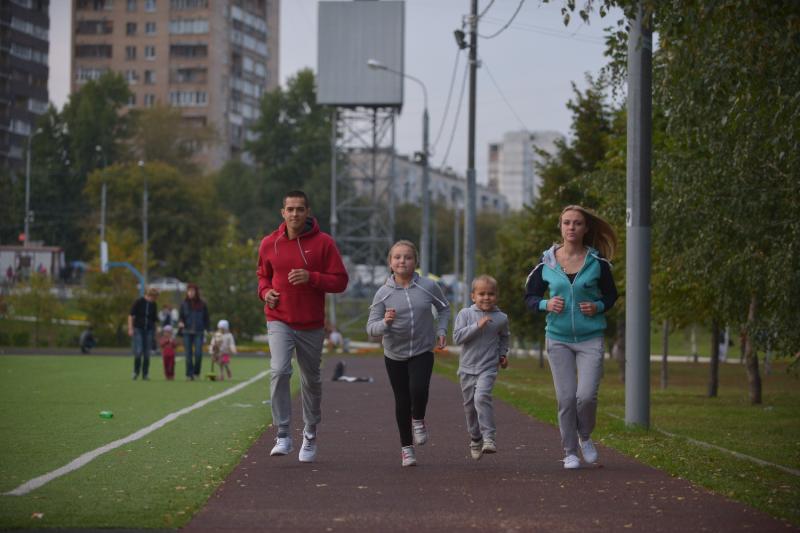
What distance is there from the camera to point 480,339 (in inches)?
445

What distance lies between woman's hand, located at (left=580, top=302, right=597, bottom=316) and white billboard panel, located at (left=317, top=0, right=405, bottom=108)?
58891 millimetres

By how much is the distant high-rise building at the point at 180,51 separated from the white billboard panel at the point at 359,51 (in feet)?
203

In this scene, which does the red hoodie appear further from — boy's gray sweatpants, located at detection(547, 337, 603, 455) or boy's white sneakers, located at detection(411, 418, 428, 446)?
boy's gray sweatpants, located at detection(547, 337, 603, 455)

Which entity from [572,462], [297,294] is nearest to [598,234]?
[572,462]

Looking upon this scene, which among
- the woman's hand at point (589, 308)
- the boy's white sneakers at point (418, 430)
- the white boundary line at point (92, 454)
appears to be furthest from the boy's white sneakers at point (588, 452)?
the white boundary line at point (92, 454)

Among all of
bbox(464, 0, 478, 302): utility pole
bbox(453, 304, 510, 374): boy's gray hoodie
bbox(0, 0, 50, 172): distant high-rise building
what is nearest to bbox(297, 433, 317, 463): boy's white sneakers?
bbox(453, 304, 510, 374): boy's gray hoodie

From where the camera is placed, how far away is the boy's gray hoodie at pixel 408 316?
1091cm

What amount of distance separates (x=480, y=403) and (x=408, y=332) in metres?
0.84

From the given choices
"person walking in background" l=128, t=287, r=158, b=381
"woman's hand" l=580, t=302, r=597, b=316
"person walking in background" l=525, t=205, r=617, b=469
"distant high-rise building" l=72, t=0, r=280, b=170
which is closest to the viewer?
"woman's hand" l=580, t=302, r=597, b=316

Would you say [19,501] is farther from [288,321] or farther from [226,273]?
[226,273]

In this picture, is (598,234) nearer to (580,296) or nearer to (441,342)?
(580,296)

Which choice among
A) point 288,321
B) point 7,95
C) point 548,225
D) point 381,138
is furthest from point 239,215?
point 288,321

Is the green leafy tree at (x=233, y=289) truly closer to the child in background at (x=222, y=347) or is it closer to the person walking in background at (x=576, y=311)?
the child in background at (x=222, y=347)

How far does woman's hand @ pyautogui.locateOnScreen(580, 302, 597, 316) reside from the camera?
34.7ft
